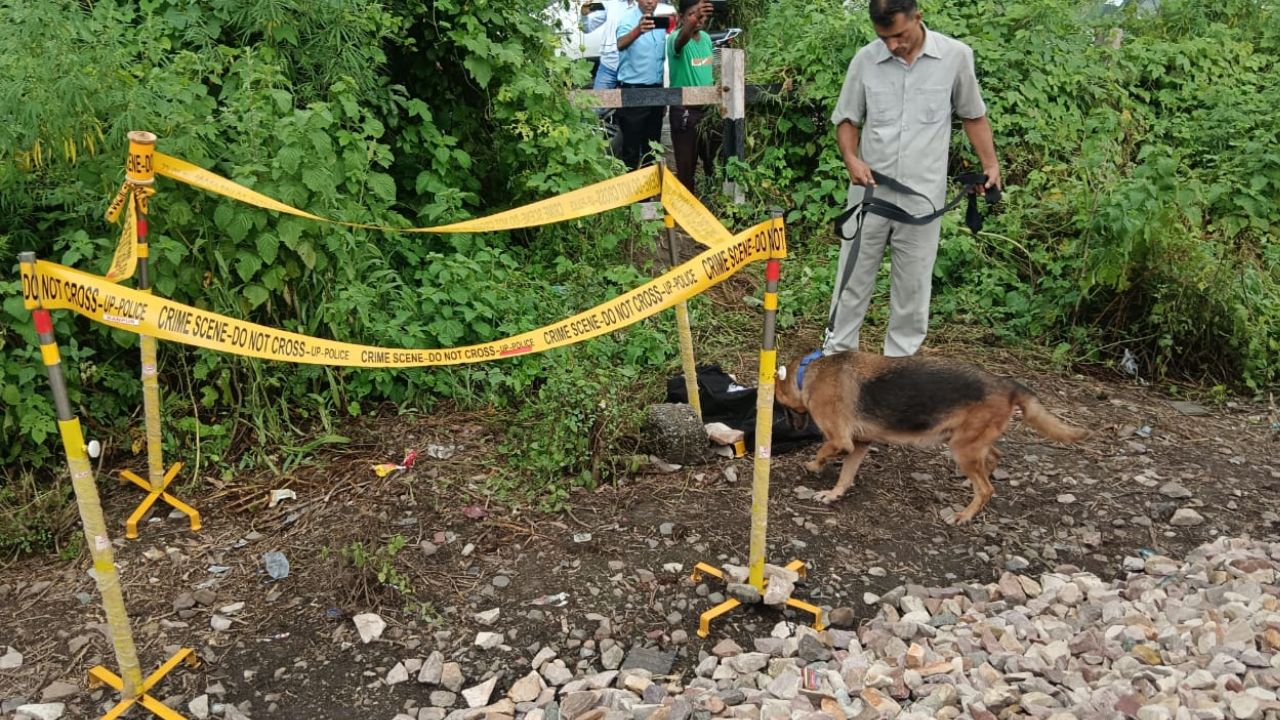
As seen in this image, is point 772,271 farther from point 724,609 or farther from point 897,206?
point 897,206

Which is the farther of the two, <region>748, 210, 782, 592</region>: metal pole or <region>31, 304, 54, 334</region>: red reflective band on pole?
<region>748, 210, 782, 592</region>: metal pole

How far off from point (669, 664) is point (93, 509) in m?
2.24

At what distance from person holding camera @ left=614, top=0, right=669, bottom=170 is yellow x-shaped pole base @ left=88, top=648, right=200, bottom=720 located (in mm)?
5884

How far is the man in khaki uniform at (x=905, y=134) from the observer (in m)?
5.41

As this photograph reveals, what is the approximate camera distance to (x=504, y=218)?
18.1 feet

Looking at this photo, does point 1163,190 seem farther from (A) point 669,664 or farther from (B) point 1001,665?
(A) point 669,664

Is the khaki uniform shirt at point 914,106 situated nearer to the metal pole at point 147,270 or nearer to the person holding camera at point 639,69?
the person holding camera at point 639,69

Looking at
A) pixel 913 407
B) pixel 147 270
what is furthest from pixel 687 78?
pixel 147 270

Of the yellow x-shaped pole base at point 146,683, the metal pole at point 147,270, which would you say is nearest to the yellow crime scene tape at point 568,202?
the metal pole at point 147,270

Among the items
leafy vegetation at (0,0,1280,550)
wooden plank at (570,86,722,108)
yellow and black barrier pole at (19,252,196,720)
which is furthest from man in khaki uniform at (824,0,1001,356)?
yellow and black barrier pole at (19,252,196,720)

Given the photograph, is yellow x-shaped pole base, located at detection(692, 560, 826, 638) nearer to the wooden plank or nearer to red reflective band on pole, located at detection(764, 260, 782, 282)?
red reflective band on pole, located at detection(764, 260, 782, 282)

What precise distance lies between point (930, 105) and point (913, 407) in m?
1.74

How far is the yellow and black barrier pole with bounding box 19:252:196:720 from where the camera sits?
341 centimetres

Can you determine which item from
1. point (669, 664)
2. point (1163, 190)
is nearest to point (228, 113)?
point (669, 664)
